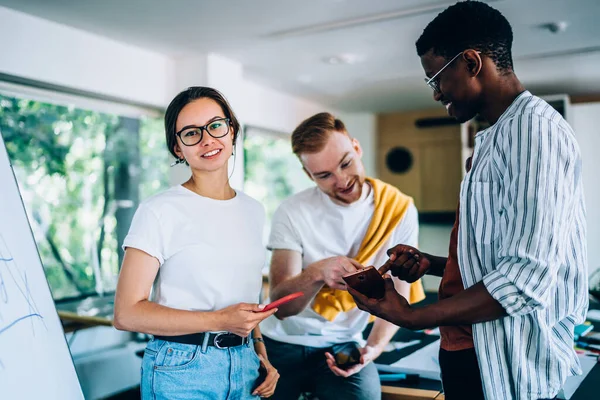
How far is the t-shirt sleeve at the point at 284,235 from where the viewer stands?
1868 mm

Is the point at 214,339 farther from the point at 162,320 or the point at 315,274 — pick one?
the point at 315,274

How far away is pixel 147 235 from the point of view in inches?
48.3

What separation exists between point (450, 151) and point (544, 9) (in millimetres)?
3072

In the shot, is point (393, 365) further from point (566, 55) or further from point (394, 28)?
point (566, 55)

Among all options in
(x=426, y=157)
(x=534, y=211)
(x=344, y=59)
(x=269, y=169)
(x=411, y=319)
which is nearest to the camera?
(x=534, y=211)

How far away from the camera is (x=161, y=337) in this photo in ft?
4.11

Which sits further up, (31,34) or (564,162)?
(31,34)

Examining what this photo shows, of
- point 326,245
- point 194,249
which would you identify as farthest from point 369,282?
point 326,245

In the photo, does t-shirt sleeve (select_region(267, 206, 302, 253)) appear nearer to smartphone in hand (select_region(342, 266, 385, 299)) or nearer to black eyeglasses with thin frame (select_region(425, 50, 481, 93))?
smartphone in hand (select_region(342, 266, 385, 299))

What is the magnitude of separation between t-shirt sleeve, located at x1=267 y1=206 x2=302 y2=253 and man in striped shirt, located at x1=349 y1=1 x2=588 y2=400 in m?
0.71

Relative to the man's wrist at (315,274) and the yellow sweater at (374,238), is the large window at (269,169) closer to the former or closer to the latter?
the yellow sweater at (374,238)

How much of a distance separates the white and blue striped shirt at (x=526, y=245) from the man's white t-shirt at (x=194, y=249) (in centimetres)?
55

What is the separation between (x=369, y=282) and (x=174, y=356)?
18.9 inches

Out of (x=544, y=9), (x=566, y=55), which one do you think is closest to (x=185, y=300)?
(x=544, y=9)
